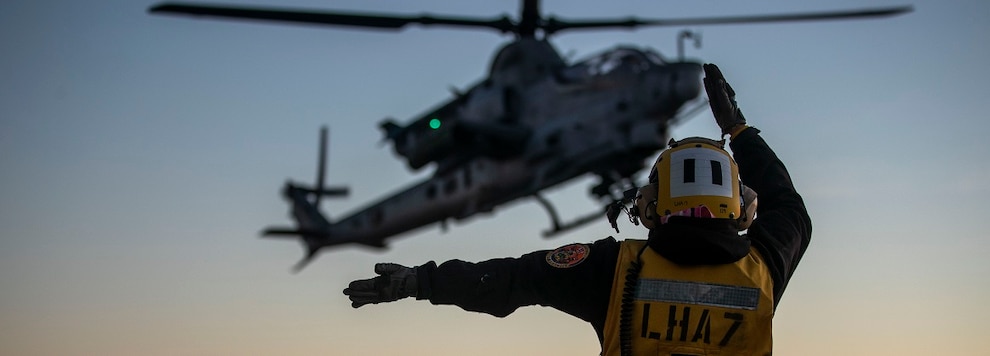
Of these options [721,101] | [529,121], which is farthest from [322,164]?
[721,101]

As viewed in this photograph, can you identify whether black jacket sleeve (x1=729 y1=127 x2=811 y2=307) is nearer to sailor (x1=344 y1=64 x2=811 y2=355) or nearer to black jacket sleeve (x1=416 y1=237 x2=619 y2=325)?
sailor (x1=344 y1=64 x2=811 y2=355)

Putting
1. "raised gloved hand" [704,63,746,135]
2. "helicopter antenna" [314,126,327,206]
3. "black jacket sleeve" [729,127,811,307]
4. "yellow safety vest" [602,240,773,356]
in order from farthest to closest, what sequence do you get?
"helicopter antenna" [314,126,327,206]
"raised gloved hand" [704,63,746,135]
"black jacket sleeve" [729,127,811,307]
"yellow safety vest" [602,240,773,356]

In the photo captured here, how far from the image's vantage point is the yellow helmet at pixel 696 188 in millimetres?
3619

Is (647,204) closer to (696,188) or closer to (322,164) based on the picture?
(696,188)

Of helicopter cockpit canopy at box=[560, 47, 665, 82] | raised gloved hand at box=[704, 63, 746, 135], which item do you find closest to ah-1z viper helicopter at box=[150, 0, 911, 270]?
helicopter cockpit canopy at box=[560, 47, 665, 82]

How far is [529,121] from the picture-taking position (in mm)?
23703

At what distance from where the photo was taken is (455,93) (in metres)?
25.2

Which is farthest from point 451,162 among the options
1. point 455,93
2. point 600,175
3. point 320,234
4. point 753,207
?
point 753,207

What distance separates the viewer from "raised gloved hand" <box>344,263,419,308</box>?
11.7ft

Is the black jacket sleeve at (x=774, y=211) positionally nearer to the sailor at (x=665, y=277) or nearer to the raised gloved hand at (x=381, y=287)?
the sailor at (x=665, y=277)

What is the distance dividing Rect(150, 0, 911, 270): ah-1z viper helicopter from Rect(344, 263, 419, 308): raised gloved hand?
52.4 ft

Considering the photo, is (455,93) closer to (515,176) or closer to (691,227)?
(515,176)

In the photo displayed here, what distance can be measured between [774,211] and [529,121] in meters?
19.7

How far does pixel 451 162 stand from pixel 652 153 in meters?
4.92
